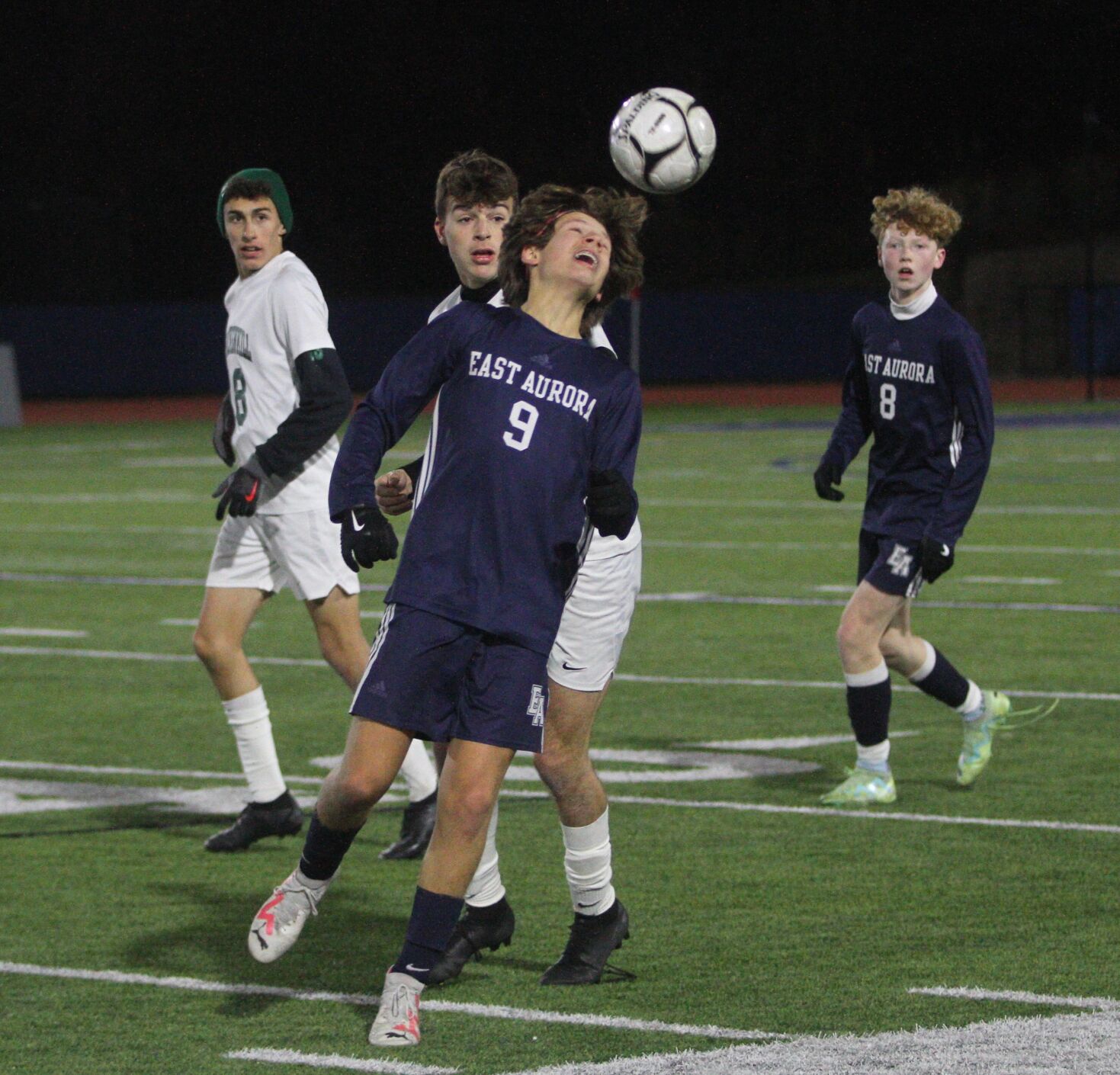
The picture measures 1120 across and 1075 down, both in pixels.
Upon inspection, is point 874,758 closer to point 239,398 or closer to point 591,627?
point 239,398

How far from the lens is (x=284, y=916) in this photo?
5.17 meters

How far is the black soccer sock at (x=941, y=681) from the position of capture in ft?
26.9

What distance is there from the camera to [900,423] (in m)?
7.91

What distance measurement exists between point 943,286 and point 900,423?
49.4m

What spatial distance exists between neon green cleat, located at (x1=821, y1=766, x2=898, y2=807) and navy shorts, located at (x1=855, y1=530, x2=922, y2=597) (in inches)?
25.4

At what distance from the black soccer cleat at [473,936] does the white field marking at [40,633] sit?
7.48 meters

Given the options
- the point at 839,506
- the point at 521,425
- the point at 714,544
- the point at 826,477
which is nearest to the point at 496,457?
the point at 521,425

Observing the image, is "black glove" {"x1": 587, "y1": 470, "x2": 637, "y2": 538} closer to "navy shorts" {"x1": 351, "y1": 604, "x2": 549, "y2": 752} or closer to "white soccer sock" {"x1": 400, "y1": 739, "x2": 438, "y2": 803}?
"navy shorts" {"x1": 351, "y1": 604, "x2": 549, "y2": 752}

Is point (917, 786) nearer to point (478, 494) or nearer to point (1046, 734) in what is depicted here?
point (1046, 734)

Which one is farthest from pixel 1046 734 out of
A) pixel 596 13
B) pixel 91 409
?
pixel 596 13

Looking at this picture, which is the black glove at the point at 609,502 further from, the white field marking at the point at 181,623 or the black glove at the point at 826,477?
the white field marking at the point at 181,623

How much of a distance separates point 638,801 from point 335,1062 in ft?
10.6

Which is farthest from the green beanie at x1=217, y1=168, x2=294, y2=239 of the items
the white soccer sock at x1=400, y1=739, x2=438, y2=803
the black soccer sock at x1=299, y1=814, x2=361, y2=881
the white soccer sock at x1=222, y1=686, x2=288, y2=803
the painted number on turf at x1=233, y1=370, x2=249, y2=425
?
the black soccer sock at x1=299, y1=814, x2=361, y2=881

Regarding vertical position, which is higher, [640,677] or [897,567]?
[897,567]
